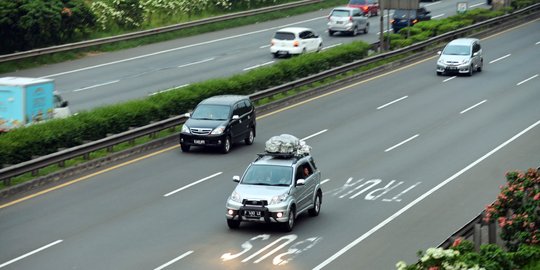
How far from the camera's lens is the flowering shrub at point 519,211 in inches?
800

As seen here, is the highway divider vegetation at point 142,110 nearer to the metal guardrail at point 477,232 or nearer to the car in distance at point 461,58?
the car in distance at point 461,58

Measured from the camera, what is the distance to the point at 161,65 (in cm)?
5281

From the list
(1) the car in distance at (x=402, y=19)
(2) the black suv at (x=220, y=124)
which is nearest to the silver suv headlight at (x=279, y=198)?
(2) the black suv at (x=220, y=124)

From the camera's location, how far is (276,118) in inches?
1608

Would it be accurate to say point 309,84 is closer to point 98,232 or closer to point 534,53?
point 534,53

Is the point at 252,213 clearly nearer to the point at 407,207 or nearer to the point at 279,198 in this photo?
the point at 279,198

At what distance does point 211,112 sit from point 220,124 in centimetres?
97

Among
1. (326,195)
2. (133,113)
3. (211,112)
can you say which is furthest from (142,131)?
(326,195)

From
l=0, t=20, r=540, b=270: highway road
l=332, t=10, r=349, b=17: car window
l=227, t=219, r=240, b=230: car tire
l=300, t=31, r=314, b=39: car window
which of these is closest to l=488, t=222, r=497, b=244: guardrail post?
l=0, t=20, r=540, b=270: highway road

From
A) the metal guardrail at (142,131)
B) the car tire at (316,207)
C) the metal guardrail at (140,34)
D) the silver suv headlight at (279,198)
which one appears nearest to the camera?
the silver suv headlight at (279,198)

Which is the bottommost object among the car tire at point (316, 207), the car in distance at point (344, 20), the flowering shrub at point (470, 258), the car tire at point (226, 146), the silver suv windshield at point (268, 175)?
the car in distance at point (344, 20)

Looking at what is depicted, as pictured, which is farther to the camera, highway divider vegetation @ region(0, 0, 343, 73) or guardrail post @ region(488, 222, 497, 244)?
highway divider vegetation @ region(0, 0, 343, 73)

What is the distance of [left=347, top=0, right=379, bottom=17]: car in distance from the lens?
73250mm

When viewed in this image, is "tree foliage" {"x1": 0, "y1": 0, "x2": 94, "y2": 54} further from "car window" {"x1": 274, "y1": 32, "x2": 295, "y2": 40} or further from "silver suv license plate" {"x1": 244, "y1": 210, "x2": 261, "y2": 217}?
"silver suv license plate" {"x1": 244, "y1": 210, "x2": 261, "y2": 217}
